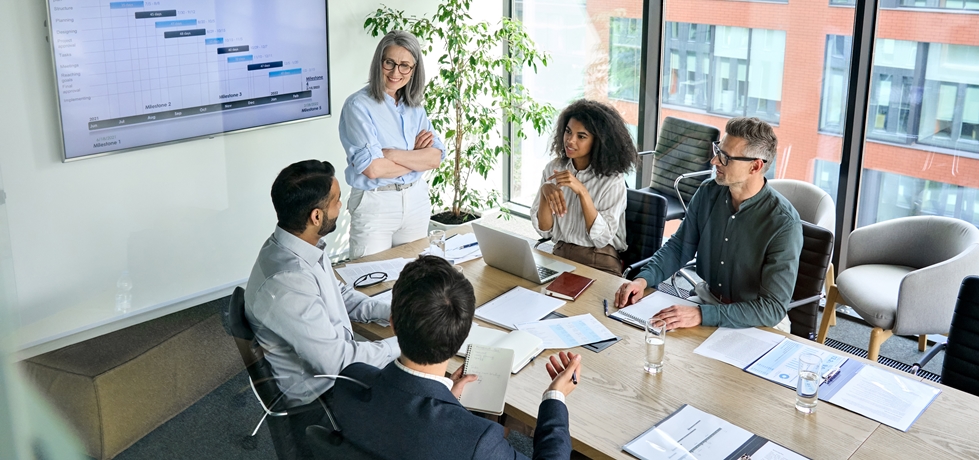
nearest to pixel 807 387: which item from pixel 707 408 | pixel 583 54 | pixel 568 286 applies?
pixel 707 408

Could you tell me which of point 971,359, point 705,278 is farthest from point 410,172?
point 971,359

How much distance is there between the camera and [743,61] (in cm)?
466

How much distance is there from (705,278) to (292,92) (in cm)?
245

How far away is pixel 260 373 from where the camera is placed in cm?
242

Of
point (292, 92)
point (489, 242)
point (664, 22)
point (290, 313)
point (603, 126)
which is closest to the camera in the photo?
point (290, 313)

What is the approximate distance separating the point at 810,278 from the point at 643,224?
75cm

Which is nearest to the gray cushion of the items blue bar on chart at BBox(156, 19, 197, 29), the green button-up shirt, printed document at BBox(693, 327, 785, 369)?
the green button-up shirt

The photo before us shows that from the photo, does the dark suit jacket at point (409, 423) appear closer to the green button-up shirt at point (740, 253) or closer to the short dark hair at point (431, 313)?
the short dark hair at point (431, 313)

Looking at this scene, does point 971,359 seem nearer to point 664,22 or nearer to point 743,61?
point 743,61

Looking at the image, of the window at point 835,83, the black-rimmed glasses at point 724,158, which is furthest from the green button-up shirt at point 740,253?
the window at point 835,83

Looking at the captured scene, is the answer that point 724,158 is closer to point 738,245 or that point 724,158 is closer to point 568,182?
point 738,245

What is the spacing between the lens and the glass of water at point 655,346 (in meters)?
2.25

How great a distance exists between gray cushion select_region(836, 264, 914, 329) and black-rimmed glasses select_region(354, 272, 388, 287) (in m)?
2.18

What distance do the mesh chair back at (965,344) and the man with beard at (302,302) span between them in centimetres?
180
